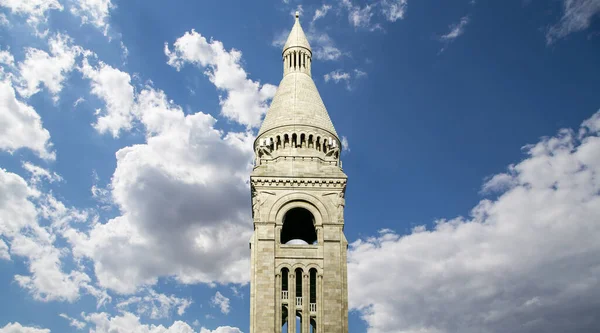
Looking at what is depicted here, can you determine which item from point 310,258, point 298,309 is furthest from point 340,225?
point 298,309

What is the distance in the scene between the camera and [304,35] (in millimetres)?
65750

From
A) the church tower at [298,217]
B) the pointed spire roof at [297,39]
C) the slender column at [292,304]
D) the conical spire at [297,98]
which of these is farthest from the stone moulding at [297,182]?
the pointed spire roof at [297,39]

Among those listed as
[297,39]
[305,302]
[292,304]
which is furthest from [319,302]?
[297,39]

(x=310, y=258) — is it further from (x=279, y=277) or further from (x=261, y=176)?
(x=261, y=176)

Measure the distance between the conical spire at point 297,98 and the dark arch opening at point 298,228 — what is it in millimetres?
6701

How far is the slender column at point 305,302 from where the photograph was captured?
5100cm

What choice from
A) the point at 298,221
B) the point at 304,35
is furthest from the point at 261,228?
the point at 304,35

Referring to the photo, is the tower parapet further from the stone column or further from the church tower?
the stone column

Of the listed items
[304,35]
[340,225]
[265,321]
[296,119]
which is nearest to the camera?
[265,321]

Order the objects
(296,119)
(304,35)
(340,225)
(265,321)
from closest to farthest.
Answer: (265,321)
(340,225)
(296,119)
(304,35)

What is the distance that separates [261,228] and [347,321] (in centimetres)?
868

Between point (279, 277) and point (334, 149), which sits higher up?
point (334, 149)

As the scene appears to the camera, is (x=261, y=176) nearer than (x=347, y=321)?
No

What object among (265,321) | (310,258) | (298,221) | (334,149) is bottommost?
(265,321)
